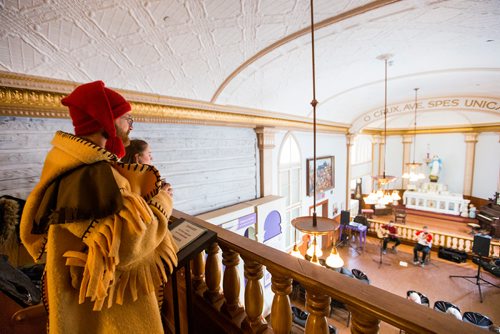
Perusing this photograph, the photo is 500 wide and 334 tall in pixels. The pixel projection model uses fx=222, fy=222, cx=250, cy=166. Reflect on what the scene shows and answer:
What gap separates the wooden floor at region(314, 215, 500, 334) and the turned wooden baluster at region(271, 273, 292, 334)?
456 centimetres

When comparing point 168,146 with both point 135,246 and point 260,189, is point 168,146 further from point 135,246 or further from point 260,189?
point 135,246

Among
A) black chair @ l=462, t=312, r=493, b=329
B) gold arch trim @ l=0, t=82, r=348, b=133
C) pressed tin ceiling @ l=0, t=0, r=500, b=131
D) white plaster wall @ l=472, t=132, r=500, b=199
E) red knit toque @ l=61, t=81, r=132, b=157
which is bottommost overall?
black chair @ l=462, t=312, r=493, b=329

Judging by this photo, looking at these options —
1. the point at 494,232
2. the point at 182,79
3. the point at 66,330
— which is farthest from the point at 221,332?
the point at 494,232

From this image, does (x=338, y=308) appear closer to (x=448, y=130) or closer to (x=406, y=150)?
(x=406, y=150)

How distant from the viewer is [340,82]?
3.90 m

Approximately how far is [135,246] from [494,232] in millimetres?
11228

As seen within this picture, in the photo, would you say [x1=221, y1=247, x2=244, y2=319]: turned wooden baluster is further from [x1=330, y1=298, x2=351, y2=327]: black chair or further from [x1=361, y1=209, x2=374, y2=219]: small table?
[x1=361, y1=209, x2=374, y2=219]: small table

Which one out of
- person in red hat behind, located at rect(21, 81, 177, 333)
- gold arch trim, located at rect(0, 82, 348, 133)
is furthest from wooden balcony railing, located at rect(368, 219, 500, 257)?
person in red hat behind, located at rect(21, 81, 177, 333)

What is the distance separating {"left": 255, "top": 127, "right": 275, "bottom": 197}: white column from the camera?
4453 mm

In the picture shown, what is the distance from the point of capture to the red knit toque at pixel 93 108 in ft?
2.34

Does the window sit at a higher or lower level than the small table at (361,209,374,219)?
higher

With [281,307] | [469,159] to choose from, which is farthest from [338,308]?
[469,159]

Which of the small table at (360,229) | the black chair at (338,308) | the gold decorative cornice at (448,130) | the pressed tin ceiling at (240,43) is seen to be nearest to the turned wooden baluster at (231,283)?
the pressed tin ceiling at (240,43)

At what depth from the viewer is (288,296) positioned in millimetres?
996
